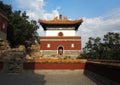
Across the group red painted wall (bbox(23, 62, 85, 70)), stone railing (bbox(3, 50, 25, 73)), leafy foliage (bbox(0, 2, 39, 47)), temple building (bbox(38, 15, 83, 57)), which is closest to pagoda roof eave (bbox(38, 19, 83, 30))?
temple building (bbox(38, 15, 83, 57))

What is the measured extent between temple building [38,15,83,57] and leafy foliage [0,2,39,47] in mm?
8553

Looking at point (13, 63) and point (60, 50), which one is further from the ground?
point (60, 50)

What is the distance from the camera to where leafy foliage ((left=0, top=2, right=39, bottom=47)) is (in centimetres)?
3972

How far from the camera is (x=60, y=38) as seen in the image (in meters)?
32.0

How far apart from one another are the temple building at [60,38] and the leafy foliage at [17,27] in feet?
28.1

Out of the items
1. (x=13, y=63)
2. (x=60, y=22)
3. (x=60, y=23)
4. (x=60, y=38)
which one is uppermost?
(x=60, y=22)

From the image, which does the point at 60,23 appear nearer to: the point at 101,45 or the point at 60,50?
the point at 60,50

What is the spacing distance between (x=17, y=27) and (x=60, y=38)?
474 inches

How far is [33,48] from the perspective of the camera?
48312 millimetres

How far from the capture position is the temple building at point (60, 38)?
31766 mm

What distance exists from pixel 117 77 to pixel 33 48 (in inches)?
1645

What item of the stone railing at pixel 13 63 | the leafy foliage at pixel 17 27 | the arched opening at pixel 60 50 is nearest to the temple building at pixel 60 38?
the arched opening at pixel 60 50

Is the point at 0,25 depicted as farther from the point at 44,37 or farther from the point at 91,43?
the point at 91,43

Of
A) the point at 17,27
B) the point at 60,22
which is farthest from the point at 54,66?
the point at 17,27
